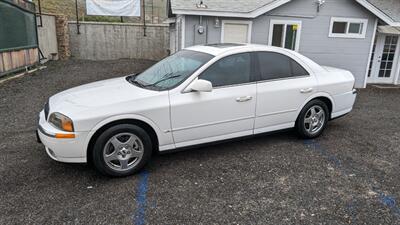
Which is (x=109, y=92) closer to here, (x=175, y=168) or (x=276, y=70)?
(x=175, y=168)

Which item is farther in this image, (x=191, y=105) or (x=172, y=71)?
(x=172, y=71)

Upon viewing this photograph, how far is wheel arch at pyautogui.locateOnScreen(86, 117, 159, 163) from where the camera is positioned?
3473 millimetres

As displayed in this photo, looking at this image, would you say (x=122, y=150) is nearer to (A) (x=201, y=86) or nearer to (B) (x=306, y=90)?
(A) (x=201, y=86)

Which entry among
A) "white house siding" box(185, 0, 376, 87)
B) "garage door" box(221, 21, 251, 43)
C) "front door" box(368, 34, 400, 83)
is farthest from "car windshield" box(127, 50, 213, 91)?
"front door" box(368, 34, 400, 83)

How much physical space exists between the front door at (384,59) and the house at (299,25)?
374 millimetres

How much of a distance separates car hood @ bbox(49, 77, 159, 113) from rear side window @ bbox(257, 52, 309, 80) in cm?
171

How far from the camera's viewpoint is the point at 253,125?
4441 mm

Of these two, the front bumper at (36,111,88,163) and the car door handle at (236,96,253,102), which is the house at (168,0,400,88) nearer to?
the car door handle at (236,96,253,102)

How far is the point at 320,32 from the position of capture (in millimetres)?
10297

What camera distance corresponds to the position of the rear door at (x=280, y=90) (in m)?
4.45

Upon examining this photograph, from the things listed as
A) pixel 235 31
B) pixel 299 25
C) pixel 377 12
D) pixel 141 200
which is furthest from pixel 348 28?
pixel 141 200

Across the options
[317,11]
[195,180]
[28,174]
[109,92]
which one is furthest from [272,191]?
[317,11]

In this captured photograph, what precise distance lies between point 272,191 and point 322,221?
66 cm

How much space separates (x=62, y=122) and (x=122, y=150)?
739mm
